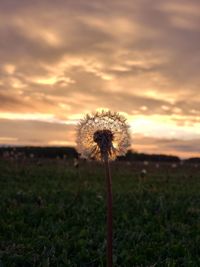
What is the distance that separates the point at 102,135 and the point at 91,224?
5083 millimetres

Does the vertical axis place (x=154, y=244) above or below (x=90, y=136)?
below

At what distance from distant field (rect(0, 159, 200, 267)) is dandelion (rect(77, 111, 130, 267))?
295cm

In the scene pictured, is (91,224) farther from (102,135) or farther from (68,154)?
(68,154)

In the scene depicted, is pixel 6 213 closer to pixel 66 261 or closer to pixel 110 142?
pixel 66 261

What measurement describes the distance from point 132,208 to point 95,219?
1385 mm

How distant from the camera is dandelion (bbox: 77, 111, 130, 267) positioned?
14.2ft

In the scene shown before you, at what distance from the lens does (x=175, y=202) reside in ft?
37.3

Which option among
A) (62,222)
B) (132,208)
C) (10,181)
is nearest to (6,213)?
(62,222)

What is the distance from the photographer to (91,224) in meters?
9.12

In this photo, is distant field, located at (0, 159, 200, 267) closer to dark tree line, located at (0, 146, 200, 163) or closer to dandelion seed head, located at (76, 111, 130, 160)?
dandelion seed head, located at (76, 111, 130, 160)

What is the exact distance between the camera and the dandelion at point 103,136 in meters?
4.33

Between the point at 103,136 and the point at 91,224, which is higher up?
the point at 103,136

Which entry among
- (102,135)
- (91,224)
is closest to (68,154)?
(91,224)

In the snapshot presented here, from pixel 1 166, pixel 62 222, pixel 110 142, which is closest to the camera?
pixel 110 142
